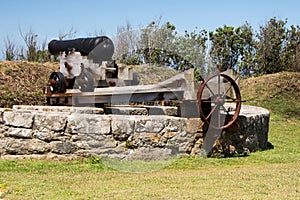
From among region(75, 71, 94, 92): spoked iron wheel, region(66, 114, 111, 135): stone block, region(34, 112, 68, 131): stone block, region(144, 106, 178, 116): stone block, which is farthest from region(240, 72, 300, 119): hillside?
region(34, 112, 68, 131): stone block

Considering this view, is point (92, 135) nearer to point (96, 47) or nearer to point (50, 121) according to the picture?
point (50, 121)

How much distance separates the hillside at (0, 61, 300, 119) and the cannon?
3.13 meters

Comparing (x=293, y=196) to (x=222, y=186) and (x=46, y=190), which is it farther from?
(x=46, y=190)

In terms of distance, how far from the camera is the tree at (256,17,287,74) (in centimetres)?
2414

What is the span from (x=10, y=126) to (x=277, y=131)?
8144 millimetres

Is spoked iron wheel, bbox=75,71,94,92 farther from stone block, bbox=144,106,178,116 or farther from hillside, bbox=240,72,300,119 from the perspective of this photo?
hillside, bbox=240,72,300,119

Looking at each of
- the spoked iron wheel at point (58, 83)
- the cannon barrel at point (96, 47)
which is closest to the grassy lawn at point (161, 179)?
the spoked iron wheel at point (58, 83)

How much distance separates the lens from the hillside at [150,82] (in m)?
13.6

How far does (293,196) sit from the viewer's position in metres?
5.48

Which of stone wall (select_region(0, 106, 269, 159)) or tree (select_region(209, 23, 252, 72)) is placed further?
tree (select_region(209, 23, 252, 72))

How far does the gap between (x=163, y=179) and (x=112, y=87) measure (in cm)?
353

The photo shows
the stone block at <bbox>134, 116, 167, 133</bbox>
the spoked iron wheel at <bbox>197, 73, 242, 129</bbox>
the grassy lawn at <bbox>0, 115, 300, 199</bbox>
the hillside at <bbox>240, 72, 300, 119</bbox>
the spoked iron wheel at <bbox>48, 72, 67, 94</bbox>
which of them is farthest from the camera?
the hillside at <bbox>240, 72, 300, 119</bbox>

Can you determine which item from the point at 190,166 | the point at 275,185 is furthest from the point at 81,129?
the point at 275,185

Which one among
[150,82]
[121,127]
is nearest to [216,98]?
[121,127]
